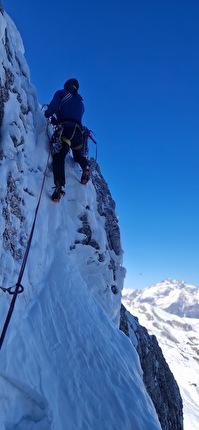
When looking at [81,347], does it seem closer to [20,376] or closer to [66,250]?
[20,376]

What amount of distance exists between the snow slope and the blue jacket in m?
0.73

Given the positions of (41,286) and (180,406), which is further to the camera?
(180,406)

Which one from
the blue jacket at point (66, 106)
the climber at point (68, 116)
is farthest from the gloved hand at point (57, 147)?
the blue jacket at point (66, 106)

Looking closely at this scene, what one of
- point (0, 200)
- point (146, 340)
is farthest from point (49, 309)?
point (146, 340)

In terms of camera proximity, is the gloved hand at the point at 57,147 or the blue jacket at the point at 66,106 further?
the blue jacket at the point at 66,106

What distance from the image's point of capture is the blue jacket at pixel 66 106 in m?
8.73

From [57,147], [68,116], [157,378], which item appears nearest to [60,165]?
[57,147]

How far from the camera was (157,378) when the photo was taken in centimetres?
1402

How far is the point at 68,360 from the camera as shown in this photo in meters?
5.74

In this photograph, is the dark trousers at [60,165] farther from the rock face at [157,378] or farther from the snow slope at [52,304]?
the rock face at [157,378]

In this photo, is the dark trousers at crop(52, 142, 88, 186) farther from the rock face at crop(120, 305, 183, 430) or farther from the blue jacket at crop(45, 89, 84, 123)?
the rock face at crop(120, 305, 183, 430)

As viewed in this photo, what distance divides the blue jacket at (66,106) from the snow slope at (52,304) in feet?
2.38

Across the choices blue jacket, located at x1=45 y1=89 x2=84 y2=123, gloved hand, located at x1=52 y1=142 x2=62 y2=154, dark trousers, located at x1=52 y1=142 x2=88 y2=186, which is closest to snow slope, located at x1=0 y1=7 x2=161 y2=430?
gloved hand, located at x1=52 y1=142 x2=62 y2=154

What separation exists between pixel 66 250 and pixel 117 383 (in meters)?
3.49
